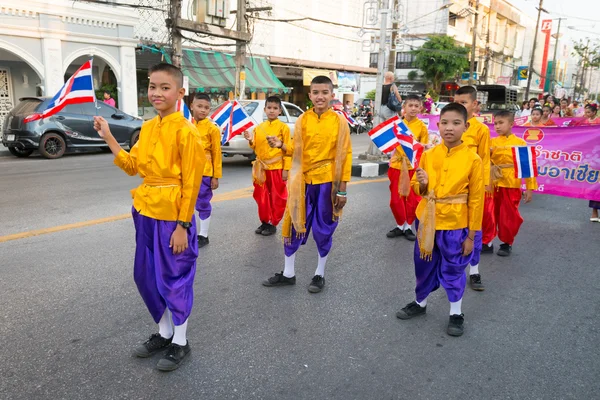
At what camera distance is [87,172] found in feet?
33.5

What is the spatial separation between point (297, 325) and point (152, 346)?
3.47 ft

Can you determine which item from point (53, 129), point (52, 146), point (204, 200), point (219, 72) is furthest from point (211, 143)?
point (219, 72)

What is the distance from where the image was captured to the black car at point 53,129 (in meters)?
11.8

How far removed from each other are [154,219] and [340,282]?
2179mm

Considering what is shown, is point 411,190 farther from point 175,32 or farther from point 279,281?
point 175,32

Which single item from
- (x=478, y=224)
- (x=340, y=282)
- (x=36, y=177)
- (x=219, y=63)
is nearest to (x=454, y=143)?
(x=478, y=224)

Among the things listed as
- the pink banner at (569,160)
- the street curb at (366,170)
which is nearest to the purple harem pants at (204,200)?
the pink banner at (569,160)

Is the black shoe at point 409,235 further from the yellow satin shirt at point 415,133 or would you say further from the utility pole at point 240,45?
the utility pole at point 240,45

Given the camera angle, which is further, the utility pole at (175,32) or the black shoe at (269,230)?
the utility pole at (175,32)

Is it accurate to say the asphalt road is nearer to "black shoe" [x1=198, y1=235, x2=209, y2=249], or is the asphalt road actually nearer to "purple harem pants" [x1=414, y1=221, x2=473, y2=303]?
"black shoe" [x1=198, y1=235, x2=209, y2=249]

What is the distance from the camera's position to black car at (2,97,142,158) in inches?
465

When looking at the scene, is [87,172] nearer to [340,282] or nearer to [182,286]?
[340,282]

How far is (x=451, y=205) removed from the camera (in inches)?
140

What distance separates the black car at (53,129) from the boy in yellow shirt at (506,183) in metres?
9.96
